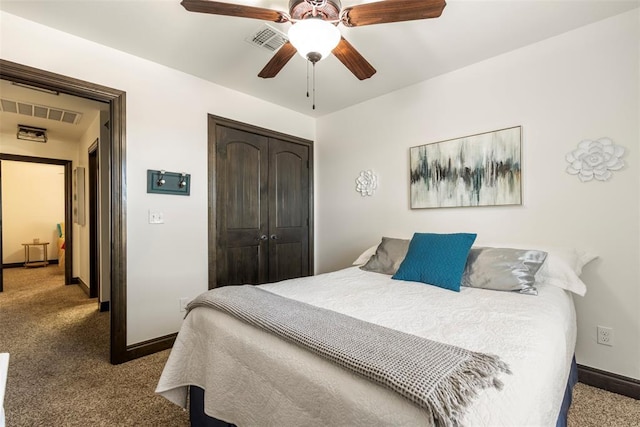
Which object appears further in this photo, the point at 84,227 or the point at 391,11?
the point at 84,227

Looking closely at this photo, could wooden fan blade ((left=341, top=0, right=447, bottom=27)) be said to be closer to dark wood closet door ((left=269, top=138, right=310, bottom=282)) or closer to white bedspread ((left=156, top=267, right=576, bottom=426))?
white bedspread ((left=156, top=267, right=576, bottom=426))

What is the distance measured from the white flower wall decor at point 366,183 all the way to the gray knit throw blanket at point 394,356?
2151 mm

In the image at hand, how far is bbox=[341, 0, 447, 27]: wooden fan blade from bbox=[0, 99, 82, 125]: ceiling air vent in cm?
367

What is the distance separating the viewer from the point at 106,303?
3.51 m

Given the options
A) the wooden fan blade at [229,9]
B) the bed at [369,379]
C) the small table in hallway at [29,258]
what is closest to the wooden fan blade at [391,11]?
the wooden fan blade at [229,9]

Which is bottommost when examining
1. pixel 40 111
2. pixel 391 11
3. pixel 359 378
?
pixel 359 378

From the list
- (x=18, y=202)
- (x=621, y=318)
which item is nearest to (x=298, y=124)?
(x=621, y=318)

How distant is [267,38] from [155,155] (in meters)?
1.35

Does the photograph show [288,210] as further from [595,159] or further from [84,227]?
[84,227]

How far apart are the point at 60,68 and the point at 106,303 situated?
8.61 ft

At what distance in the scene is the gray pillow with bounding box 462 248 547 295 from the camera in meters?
1.80

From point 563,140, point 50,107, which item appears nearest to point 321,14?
point 563,140

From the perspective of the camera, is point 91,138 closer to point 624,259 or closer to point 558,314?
point 558,314

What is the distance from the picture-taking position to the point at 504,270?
189 cm
